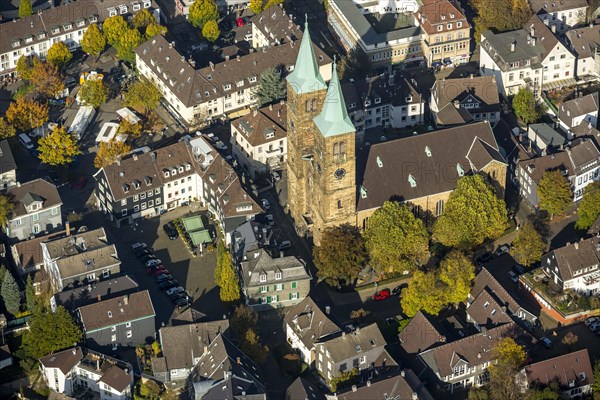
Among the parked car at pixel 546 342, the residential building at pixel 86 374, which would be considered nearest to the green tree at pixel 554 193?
the parked car at pixel 546 342

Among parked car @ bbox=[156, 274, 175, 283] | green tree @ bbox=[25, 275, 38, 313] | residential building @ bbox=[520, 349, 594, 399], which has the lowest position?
residential building @ bbox=[520, 349, 594, 399]

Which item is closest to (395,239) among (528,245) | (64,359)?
(528,245)

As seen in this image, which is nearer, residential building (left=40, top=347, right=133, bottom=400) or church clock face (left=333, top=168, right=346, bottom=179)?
residential building (left=40, top=347, right=133, bottom=400)

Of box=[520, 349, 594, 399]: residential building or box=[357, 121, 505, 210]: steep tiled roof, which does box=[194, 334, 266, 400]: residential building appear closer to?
box=[357, 121, 505, 210]: steep tiled roof

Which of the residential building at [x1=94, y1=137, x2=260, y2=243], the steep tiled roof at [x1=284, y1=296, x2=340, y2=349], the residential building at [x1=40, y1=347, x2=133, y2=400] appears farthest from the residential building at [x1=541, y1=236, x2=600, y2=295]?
the residential building at [x1=40, y1=347, x2=133, y2=400]

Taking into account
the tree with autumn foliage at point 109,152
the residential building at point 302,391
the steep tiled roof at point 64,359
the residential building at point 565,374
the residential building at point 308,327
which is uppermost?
the tree with autumn foliage at point 109,152

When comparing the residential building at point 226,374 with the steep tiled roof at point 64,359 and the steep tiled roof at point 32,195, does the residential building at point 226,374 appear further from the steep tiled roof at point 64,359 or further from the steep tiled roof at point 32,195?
the steep tiled roof at point 32,195
